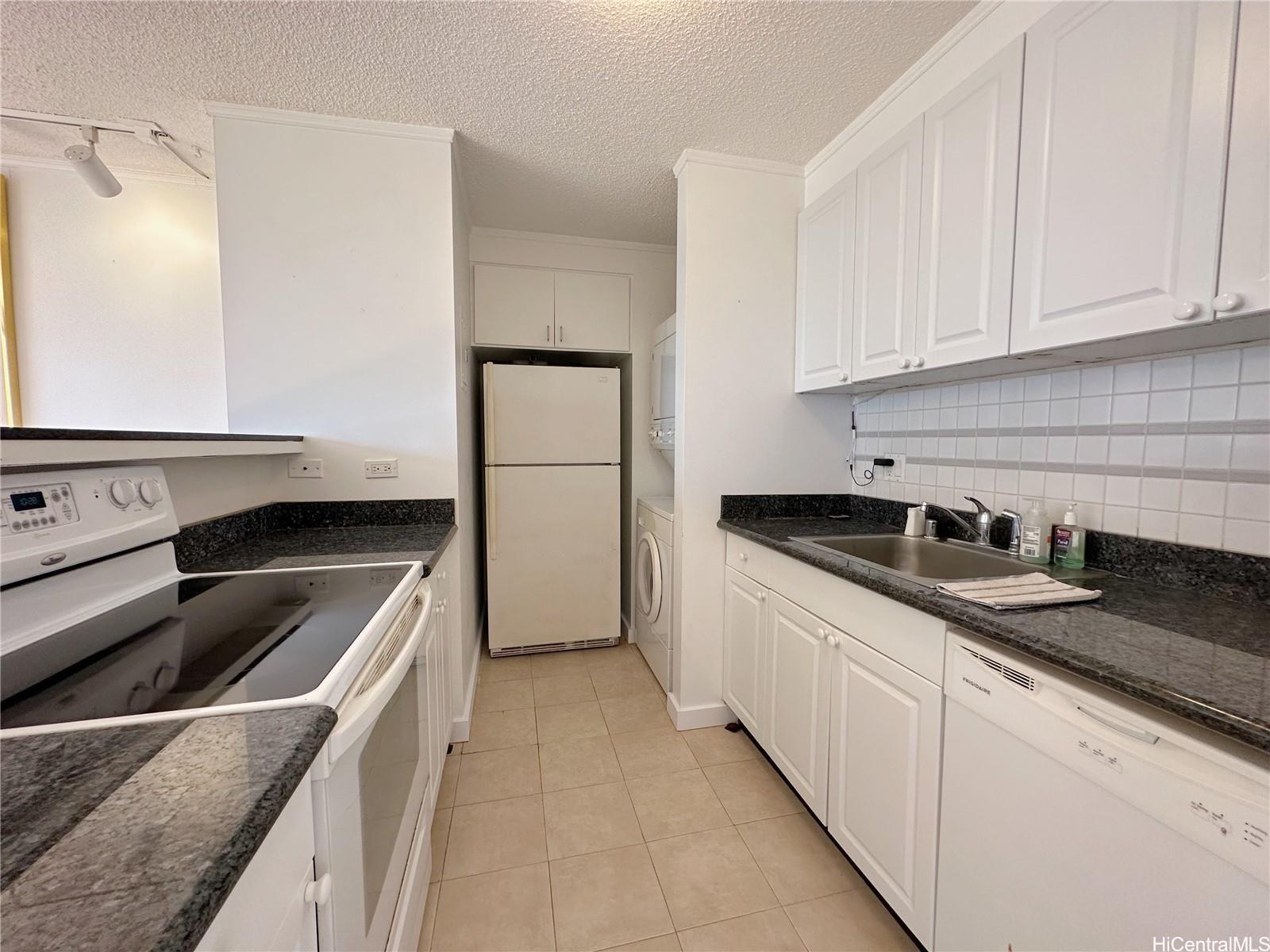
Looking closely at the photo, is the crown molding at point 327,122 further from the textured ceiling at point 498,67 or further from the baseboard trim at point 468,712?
the baseboard trim at point 468,712

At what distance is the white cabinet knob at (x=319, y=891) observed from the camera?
0.60 m

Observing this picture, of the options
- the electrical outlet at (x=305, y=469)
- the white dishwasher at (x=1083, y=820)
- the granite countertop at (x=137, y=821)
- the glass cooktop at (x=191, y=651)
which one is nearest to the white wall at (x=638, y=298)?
the electrical outlet at (x=305, y=469)

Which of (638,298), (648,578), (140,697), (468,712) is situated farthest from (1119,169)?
(468,712)

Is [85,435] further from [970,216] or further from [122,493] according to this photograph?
[970,216]

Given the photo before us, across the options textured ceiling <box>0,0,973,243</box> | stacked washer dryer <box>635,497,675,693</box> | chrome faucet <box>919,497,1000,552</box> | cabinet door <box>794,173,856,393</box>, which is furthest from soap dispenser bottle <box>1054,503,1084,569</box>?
textured ceiling <box>0,0,973,243</box>

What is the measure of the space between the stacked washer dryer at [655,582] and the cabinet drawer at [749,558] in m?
0.29

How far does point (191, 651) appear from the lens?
2.65ft

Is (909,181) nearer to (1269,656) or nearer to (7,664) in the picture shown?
(1269,656)

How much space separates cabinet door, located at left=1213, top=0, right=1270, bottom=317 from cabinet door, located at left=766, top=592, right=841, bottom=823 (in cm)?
107

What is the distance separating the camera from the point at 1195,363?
1130mm

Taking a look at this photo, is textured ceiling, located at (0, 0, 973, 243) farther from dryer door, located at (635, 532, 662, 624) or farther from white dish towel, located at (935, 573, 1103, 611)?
dryer door, located at (635, 532, 662, 624)

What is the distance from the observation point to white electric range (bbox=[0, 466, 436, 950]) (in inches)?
25.9

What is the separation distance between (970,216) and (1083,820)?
141cm

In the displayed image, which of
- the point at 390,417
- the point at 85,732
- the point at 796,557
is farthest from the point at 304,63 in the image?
the point at 796,557
